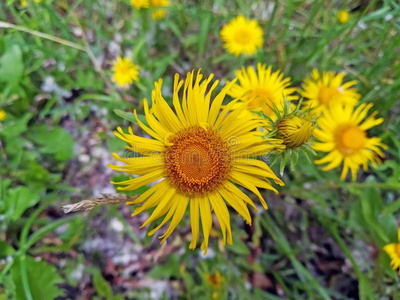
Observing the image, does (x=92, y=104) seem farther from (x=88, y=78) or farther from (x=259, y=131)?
(x=259, y=131)

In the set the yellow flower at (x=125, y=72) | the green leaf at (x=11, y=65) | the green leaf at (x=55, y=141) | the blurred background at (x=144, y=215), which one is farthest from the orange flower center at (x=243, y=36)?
the green leaf at (x=11, y=65)

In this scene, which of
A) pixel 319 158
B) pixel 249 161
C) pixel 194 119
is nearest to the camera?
pixel 249 161

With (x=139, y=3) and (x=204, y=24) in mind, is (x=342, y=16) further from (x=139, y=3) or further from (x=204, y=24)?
(x=139, y=3)

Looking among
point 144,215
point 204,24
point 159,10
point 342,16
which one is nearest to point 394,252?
point 342,16

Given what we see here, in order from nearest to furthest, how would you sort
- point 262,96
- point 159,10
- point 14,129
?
point 262,96 → point 14,129 → point 159,10

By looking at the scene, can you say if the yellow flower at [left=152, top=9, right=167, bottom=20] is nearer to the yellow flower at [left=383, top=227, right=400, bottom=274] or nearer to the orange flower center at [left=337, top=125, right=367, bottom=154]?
the orange flower center at [left=337, top=125, right=367, bottom=154]

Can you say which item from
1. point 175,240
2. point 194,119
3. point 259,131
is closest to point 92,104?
point 175,240

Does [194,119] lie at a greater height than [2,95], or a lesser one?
greater
